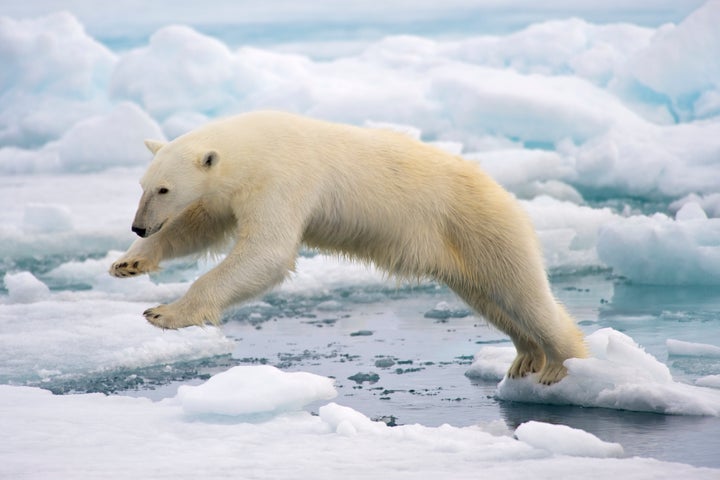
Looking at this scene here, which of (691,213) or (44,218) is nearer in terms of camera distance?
(691,213)

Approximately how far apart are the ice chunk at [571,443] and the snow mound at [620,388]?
81cm

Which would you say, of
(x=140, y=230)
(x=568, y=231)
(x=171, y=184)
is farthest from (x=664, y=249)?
(x=140, y=230)

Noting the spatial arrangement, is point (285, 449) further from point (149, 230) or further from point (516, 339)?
point (516, 339)

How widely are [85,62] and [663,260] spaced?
12737 millimetres

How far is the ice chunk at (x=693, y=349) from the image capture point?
5.24 metres

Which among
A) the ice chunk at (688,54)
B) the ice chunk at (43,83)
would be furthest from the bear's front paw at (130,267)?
the ice chunk at (43,83)

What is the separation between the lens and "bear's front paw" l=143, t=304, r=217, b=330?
3740 millimetres

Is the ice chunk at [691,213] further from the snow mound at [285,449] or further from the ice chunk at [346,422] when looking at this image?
the ice chunk at [346,422]

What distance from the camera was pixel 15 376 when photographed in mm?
5578

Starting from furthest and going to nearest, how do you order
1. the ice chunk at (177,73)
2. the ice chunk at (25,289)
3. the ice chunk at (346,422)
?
the ice chunk at (177,73) < the ice chunk at (25,289) < the ice chunk at (346,422)

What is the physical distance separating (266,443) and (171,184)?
1.14 m

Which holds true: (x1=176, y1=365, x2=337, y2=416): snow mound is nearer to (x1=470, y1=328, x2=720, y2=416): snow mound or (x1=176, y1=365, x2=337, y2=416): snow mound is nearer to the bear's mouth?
the bear's mouth

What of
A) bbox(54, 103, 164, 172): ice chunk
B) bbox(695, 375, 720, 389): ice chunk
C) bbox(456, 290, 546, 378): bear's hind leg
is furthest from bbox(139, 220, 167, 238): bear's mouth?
bbox(54, 103, 164, 172): ice chunk

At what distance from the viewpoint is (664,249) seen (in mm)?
7891
